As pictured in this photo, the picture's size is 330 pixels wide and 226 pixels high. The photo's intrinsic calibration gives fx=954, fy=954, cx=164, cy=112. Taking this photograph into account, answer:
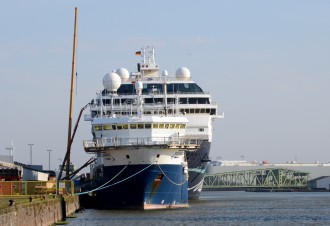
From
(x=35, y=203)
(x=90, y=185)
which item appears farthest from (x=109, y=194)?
(x=35, y=203)

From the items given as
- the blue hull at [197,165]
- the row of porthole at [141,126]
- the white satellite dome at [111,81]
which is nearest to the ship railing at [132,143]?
the row of porthole at [141,126]

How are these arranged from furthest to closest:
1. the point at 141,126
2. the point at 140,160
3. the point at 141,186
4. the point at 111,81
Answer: the point at 111,81 < the point at 141,126 < the point at 140,160 < the point at 141,186

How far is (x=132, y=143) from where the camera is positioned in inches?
2640

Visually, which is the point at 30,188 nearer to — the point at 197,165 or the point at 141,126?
the point at 141,126

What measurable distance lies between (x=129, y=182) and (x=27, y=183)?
7.55 meters

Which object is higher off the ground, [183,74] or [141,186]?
[183,74]

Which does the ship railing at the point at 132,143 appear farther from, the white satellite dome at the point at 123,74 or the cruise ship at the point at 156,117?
the white satellite dome at the point at 123,74

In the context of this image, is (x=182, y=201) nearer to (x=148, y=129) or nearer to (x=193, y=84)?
(x=148, y=129)

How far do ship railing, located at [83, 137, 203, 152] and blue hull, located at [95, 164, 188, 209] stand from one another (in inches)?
61.5

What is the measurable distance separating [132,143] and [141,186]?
10.2 ft

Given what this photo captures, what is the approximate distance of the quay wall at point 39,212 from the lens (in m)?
38.9

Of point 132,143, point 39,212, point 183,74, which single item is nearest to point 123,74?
point 183,74

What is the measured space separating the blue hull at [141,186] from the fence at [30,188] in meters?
3.32

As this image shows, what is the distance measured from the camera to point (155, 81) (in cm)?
9144
